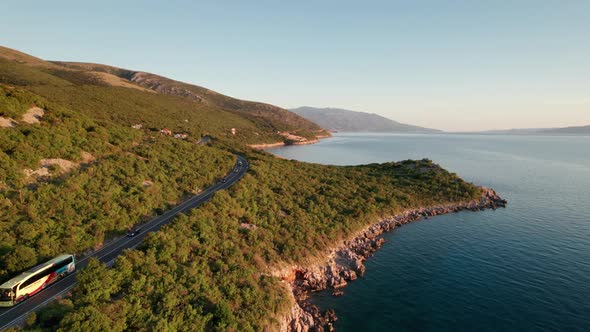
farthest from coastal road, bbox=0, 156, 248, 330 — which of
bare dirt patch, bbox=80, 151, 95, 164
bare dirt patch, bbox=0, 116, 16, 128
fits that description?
bare dirt patch, bbox=0, 116, 16, 128

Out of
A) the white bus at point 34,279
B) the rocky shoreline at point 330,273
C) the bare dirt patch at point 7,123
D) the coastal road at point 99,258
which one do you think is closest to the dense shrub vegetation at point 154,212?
the bare dirt patch at point 7,123

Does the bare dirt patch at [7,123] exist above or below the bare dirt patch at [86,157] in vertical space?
above

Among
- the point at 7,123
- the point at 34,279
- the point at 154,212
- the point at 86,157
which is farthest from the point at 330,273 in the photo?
the point at 7,123

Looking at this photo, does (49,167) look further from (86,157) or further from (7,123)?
(7,123)

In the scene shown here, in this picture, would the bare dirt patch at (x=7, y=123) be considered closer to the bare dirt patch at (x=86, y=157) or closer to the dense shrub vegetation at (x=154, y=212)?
the dense shrub vegetation at (x=154, y=212)

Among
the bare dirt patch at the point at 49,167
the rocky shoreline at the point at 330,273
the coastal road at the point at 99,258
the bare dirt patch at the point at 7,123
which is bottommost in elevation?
the rocky shoreline at the point at 330,273

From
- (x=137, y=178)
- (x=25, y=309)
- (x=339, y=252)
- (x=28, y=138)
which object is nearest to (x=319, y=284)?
(x=339, y=252)
